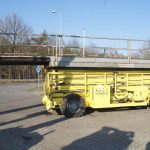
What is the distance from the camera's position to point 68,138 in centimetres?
1100

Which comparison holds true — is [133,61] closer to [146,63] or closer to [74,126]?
[146,63]

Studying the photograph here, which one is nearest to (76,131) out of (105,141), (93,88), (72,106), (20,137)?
(105,141)

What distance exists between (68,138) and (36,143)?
45.0 inches

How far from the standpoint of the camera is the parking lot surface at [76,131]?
9977mm

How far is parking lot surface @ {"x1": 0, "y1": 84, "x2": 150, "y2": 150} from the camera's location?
9.98 metres

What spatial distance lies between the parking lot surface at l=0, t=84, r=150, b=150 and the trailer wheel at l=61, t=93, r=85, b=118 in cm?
34

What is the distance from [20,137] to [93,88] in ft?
21.5

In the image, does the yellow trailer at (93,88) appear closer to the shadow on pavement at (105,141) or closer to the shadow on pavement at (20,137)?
the shadow on pavement at (20,137)

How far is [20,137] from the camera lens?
11156 mm

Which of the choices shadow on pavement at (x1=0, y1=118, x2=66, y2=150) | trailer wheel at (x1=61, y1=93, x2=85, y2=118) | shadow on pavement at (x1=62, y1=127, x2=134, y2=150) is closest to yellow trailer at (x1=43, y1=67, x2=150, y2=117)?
trailer wheel at (x1=61, y1=93, x2=85, y2=118)

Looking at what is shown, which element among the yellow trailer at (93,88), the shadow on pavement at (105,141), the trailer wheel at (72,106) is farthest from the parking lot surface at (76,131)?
the yellow trailer at (93,88)

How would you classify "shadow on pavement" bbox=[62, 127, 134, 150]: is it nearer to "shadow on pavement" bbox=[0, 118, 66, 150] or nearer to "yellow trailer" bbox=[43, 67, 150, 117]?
"shadow on pavement" bbox=[0, 118, 66, 150]

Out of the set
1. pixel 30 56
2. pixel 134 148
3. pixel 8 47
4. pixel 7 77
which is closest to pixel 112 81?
pixel 30 56

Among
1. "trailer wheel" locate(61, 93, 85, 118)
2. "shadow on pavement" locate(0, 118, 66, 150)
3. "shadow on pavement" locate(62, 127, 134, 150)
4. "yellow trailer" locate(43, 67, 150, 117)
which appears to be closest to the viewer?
"shadow on pavement" locate(62, 127, 134, 150)
